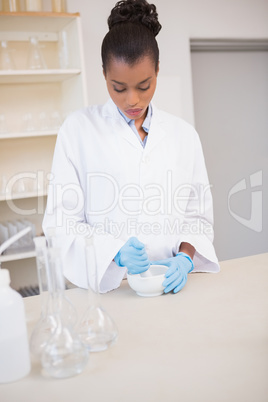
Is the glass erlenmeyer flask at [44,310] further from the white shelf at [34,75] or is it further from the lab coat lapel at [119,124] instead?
the white shelf at [34,75]

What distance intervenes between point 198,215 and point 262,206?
2730 mm

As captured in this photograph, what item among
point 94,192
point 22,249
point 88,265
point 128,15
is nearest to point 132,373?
point 88,265

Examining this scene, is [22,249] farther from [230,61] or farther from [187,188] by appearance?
[230,61]

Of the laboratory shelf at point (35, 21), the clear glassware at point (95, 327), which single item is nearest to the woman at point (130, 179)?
the clear glassware at point (95, 327)

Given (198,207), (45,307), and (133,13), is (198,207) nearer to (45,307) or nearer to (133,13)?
(133,13)

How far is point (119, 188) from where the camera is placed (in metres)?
1.51

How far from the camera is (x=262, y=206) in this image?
424 cm

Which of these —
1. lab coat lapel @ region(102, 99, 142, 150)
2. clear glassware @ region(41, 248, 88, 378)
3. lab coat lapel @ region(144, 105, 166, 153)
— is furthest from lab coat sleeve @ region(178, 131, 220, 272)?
clear glassware @ region(41, 248, 88, 378)

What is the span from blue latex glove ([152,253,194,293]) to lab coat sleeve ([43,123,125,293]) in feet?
0.51

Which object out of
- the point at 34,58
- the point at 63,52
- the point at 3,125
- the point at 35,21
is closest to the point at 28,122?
the point at 3,125

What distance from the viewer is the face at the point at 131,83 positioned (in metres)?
1.39

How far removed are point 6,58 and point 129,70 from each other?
173cm

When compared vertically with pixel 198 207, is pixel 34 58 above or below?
above

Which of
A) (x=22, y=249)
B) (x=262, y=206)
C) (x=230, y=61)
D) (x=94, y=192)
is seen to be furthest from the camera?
(x=262, y=206)
